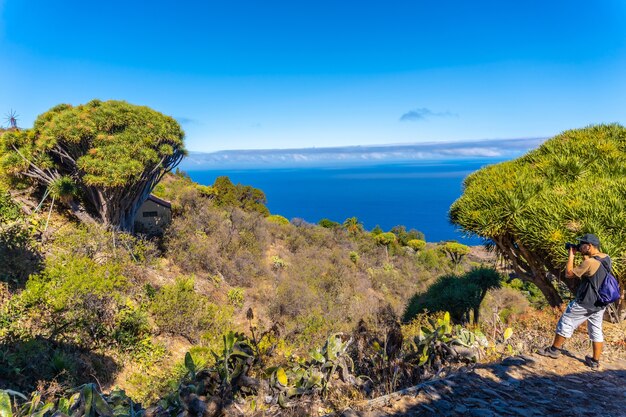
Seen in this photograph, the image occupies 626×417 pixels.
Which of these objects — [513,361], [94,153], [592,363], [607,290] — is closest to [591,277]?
[607,290]

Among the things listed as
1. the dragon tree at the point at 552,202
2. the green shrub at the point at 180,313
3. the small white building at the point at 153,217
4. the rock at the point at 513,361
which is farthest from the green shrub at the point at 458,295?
the small white building at the point at 153,217

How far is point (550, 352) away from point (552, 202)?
2.90 m

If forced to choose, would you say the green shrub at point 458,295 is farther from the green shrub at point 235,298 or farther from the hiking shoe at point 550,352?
the green shrub at point 235,298

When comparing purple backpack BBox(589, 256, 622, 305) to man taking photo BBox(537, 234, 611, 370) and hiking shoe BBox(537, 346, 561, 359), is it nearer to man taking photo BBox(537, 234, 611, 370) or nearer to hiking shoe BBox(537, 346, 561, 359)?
man taking photo BBox(537, 234, 611, 370)

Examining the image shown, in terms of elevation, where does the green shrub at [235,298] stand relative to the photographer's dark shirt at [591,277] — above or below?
below

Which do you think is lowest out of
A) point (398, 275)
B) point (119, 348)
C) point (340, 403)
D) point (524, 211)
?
point (398, 275)

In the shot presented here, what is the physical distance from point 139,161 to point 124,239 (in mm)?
2748

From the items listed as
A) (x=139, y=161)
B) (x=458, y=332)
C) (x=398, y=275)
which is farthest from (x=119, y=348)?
(x=398, y=275)

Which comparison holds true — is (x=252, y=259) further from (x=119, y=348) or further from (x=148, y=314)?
(x=119, y=348)

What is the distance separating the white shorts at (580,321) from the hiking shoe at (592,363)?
258mm

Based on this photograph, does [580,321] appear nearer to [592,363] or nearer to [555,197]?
[592,363]

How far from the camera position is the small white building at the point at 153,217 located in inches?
599

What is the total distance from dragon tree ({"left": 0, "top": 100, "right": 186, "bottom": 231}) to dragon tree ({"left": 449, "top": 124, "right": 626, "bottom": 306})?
10.5m

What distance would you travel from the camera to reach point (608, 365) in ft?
15.5
